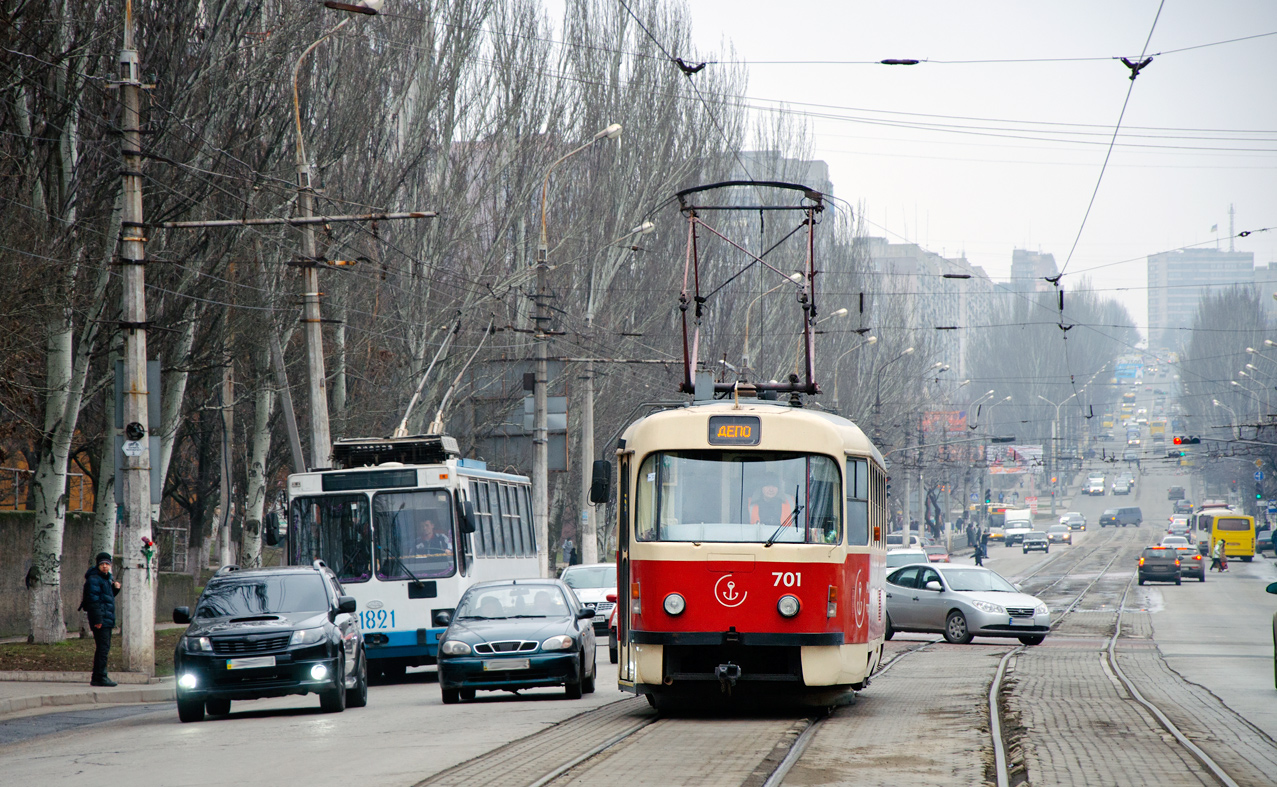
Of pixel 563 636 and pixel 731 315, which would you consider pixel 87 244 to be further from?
pixel 731 315

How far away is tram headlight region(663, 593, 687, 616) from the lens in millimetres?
13156

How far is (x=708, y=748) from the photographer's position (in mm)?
11180

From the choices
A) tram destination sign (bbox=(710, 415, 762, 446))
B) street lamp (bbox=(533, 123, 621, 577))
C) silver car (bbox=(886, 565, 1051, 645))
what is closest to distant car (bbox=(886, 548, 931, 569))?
silver car (bbox=(886, 565, 1051, 645))

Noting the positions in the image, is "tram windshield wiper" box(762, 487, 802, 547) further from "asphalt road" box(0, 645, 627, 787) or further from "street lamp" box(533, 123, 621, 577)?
"street lamp" box(533, 123, 621, 577)

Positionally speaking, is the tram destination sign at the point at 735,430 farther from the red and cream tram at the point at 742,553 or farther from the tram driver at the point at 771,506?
the tram driver at the point at 771,506

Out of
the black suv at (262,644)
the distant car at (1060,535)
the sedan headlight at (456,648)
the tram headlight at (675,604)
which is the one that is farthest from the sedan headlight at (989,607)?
the distant car at (1060,535)

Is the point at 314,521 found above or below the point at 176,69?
below

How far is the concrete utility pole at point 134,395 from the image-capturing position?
2003 centimetres

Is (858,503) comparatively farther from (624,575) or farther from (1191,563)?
(1191,563)

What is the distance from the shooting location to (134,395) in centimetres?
2059

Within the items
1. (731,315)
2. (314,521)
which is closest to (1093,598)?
(731,315)

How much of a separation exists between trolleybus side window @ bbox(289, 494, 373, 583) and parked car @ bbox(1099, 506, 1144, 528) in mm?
99766

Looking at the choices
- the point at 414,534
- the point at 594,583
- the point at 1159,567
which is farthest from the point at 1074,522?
the point at 414,534

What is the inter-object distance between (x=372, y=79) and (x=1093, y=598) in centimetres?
2530
